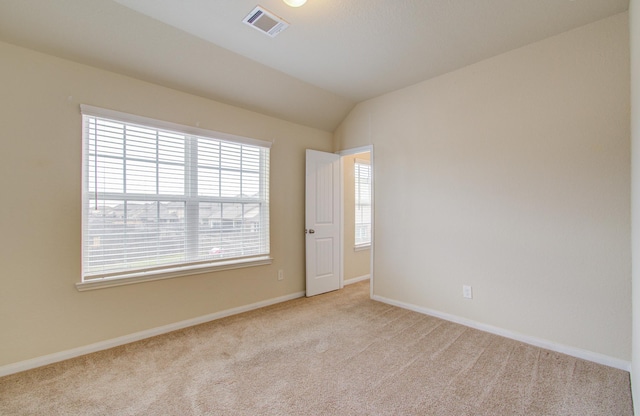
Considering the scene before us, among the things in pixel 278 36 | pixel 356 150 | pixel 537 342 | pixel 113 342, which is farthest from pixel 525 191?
pixel 113 342

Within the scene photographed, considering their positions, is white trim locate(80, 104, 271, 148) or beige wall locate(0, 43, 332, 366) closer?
beige wall locate(0, 43, 332, 366)

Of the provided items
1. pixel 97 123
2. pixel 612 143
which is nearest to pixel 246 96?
pixel 97 123

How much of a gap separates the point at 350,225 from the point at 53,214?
359 cm

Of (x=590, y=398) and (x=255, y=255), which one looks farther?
(x=255, y=255)

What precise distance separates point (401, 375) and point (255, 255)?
6.92 feet

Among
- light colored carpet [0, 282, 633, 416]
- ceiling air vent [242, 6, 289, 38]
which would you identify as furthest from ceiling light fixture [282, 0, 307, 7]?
light colored carpet [0, 282, 633, 416]

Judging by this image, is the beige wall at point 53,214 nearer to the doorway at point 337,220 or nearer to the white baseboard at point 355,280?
the doorway at point 337,220

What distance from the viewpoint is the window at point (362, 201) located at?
4.88 metres

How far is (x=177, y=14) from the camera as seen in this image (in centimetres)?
218

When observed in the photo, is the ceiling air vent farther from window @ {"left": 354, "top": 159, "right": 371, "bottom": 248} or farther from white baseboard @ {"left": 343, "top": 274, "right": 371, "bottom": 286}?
white baseboard @ {"left": 343, "top": 274, "right": 371, "bottom": 286}

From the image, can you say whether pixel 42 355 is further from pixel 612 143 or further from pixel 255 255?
pixel 612 143

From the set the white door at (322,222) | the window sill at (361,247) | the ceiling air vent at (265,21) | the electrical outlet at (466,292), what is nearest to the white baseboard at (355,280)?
the white door at (322,222)

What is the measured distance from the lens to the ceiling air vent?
7.03 feet

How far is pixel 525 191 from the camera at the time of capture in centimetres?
260
